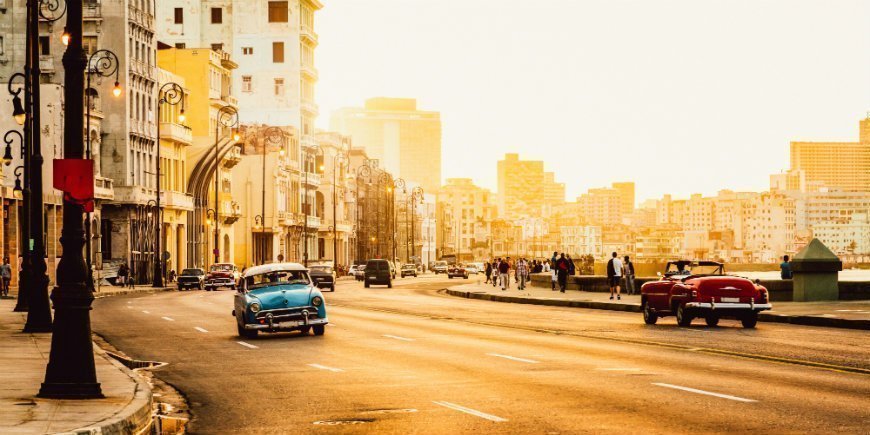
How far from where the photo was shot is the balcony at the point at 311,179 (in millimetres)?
140875

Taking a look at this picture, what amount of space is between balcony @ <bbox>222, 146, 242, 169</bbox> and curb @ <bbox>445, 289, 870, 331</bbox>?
152ft

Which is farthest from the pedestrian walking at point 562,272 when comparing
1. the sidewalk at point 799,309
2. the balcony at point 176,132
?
the balcony at point 176,132

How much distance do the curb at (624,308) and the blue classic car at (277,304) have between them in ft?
39.4

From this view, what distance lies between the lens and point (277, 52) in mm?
144875

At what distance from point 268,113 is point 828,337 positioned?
389ft

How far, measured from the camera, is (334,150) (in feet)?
527

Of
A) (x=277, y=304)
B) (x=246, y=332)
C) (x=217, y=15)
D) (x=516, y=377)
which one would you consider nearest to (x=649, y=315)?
(x=277, y=304)

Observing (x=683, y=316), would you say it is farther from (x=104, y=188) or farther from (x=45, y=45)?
(x=45, y=45)

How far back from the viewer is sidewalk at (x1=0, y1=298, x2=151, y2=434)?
13.0m

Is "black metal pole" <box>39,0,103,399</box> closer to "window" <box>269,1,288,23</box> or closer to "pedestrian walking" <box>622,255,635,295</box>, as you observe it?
"pedestrian walking" <box>622,255,635,295</box>

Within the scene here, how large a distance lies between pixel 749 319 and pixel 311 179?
112985mm

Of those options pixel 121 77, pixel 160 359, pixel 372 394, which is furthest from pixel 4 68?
pixel 372 394

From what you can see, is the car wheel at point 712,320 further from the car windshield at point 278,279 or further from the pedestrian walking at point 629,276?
the pedestrian walking at point 629,276

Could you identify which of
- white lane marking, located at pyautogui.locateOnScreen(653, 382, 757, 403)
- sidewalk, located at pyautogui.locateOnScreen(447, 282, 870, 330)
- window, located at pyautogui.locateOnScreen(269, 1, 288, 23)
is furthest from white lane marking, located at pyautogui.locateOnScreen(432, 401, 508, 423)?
window, located at pyautogui.locateOnScreen(269, 1, 288, 23)
